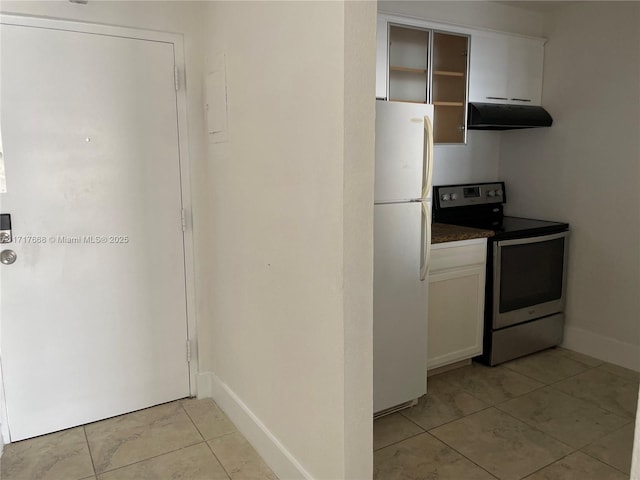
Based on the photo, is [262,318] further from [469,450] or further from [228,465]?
[469,450]

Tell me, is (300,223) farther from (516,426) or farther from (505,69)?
(505,69)

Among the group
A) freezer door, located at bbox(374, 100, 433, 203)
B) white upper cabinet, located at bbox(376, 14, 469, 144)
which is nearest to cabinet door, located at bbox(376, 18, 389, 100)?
white upper cabinet, located at bbox(376, 14, 469, 144)

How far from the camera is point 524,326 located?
341 cm

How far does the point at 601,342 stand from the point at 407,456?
1.91 meters

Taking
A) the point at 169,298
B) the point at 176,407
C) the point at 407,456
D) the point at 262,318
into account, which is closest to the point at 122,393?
the point at 176,407

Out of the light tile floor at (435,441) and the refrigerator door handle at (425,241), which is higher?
the refrigerator door handle at (425,241)

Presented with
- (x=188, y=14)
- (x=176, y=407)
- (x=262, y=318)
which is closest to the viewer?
(x=262, y=318)

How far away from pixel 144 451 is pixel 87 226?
1.14m

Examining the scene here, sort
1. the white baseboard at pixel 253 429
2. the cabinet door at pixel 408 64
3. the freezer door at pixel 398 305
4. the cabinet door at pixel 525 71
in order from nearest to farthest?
the white baseboard at pixel 253 429 < the freezer door at pixel 398 305 < the cabinet door at pixel 408 64 < the cabinet door at pixel 525 71

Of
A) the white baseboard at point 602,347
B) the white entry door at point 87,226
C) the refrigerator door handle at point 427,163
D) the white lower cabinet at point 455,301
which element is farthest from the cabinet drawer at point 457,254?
the white entry door at point 87,226

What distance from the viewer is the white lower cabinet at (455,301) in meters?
2.98

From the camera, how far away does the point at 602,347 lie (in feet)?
11.3

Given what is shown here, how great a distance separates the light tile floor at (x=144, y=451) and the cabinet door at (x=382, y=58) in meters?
2.08

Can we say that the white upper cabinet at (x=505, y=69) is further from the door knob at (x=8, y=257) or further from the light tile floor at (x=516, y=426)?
the door knob at (x=8, y=257)
